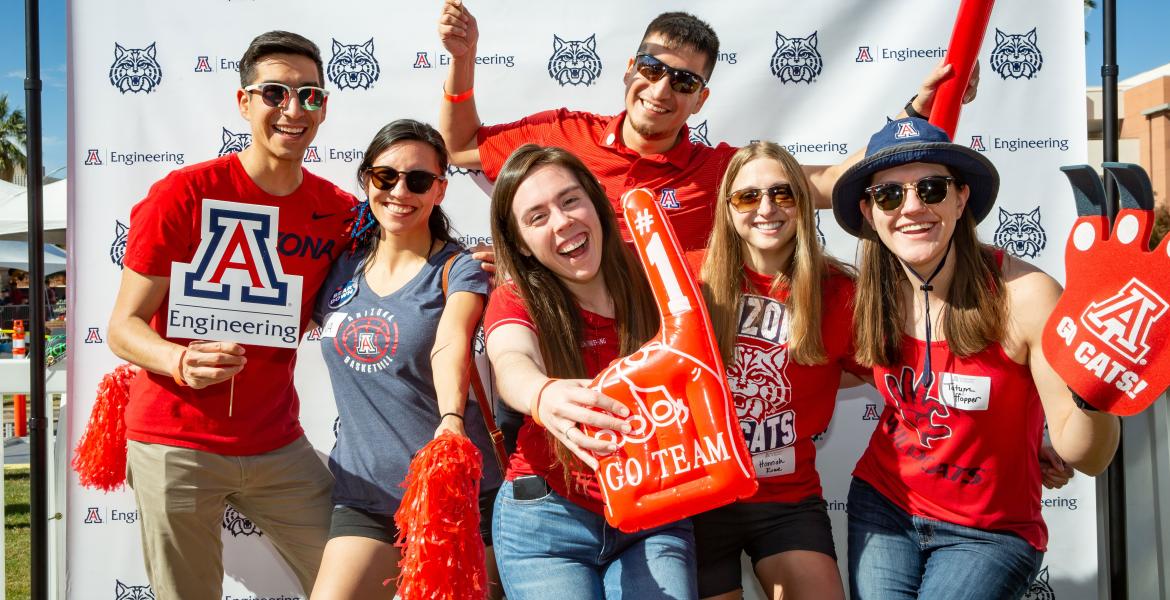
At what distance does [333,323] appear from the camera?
2504 millimetres

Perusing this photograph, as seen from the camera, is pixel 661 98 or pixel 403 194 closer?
pixel 403 194

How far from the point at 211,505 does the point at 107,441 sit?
0.60 m

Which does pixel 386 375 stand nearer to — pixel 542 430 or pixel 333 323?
pixel 333 323

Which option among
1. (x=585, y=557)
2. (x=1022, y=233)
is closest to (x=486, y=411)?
(x=585, y=557)

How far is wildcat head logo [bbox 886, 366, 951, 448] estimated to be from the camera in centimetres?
222

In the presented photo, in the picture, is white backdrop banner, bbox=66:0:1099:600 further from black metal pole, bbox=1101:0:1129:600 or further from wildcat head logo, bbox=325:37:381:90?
black metal pole, bbox=1101:0:1129:600

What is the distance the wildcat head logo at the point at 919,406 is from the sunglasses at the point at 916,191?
47 centimetres

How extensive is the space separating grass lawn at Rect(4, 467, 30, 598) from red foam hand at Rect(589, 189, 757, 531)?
4.29 m

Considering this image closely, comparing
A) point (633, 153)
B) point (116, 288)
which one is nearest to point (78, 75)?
point (116, 288)

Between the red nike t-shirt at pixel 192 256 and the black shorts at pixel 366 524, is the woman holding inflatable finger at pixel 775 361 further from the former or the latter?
the red nike t-shirt at pixel 192 256

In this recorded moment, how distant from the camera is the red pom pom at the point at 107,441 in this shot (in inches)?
118

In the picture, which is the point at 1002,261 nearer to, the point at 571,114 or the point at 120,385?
the point at 571,114

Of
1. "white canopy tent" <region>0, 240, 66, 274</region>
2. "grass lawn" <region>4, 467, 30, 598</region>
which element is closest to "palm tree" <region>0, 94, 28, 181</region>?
"white canopy tent" <region>0, 240, 66, 274</region>

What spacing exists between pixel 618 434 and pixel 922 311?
1.12 m
